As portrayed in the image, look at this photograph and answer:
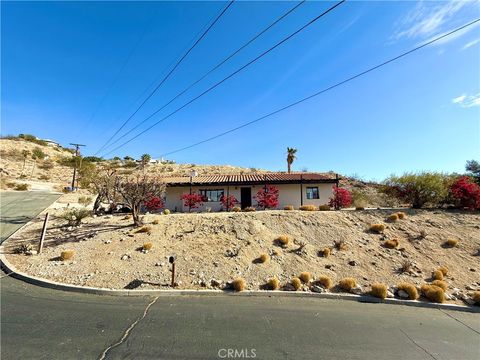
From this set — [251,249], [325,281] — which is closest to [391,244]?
[325,281]

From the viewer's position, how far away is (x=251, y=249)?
14.7 meters

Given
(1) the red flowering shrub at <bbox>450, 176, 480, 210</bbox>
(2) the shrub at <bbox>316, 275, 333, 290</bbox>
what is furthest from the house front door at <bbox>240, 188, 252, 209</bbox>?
(1) the red flowering shrub at <bbox>450, 176, 480, 210</bbox>

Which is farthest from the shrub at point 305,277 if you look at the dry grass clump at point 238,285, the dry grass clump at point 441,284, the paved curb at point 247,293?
the dry grass clump at point 441,284

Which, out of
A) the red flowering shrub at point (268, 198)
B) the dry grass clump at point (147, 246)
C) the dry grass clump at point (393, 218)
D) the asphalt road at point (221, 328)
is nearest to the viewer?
the asphalt road at point (221, 328)

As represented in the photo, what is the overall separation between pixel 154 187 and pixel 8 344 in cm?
1338

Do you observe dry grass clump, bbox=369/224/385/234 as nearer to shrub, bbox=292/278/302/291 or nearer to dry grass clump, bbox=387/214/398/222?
dry grass clump, bbox=387/214/398/222

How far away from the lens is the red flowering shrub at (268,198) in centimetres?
2414

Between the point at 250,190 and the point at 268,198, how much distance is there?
11.5 ft

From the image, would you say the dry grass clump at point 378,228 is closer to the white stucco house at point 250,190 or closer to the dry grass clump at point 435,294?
the dry grass clump at point 435,294

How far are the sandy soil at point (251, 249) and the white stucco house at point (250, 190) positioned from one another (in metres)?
7.15

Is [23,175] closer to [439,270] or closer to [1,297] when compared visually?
[1,297]

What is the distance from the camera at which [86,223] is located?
62.2 ft

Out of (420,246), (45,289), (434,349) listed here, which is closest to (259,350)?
(434,349)

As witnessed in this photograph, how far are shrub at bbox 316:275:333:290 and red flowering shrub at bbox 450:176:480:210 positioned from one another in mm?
15449
